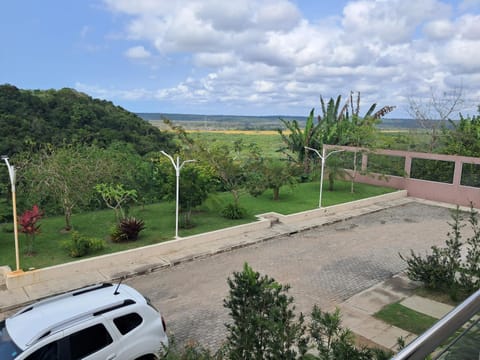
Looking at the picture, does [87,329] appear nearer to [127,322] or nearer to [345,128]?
[127,322]

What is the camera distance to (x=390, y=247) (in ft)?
44.0

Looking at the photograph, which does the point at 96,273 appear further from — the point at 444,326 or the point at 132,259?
the point at 444,326

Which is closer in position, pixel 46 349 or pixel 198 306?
pixel 46 349

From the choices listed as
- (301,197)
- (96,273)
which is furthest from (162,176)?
(301,197)

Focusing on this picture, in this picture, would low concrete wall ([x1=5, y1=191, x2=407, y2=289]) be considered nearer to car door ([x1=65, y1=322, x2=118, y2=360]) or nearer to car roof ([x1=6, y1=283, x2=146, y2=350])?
car roof ([x1=6, y1=283, x2=146, y2=350])

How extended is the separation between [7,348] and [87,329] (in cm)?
97

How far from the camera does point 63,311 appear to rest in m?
5.46

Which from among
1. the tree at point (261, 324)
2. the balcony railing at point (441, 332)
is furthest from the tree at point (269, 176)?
the balcony railing at point (441, 332)

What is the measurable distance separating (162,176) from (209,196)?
7.45ft

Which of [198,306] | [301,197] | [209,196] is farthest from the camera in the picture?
[301,197]

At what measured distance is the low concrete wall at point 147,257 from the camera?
9.94 metres

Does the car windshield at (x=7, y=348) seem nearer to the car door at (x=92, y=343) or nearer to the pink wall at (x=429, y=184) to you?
the car door at (x=92, y=343)

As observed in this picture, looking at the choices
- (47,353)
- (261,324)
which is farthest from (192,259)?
(261,324)

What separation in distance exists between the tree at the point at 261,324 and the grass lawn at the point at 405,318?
171 inches
